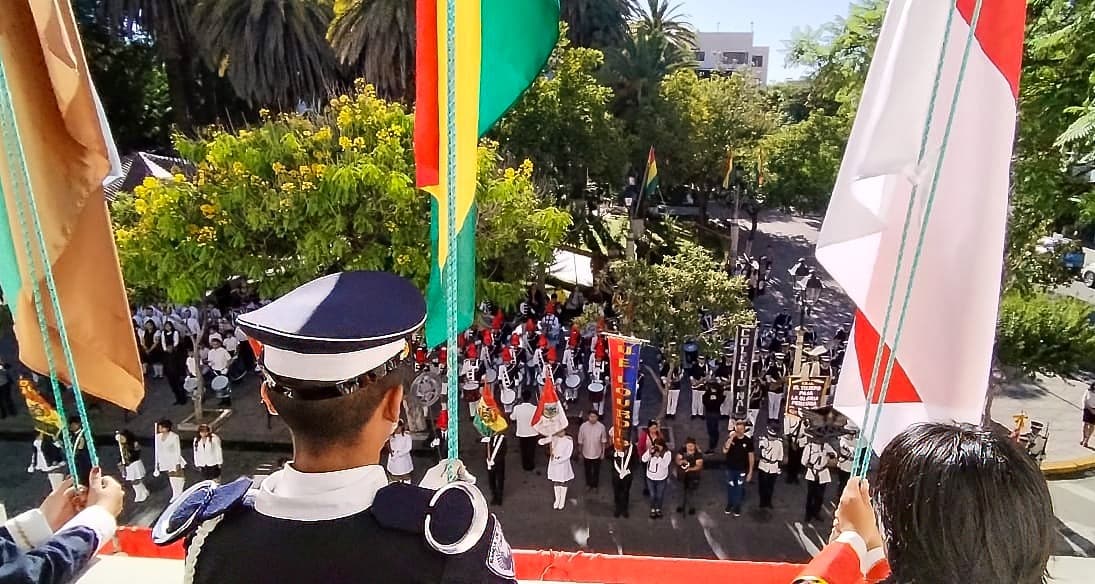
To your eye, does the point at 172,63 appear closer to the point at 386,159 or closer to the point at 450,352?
the point at 386,159

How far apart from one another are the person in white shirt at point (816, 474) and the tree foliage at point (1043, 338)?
2.60 m

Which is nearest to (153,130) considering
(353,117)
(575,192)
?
(575,192)

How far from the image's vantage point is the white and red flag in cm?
291

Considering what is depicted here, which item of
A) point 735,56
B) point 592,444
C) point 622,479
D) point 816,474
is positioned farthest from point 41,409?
point 735,56

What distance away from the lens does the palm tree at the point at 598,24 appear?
26422 mm

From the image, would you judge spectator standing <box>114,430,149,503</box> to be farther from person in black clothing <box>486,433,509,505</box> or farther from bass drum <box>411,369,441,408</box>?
person in black clothing <box>486,433,509,505</box>

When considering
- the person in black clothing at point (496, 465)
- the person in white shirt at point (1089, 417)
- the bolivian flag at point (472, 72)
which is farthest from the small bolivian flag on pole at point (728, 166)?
the bolivian flag at point (472, 72)

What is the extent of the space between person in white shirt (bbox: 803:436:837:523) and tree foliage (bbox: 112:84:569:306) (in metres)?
4.60

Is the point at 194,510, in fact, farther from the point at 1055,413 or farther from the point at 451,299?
the point at 1055,413

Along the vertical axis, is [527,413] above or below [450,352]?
below

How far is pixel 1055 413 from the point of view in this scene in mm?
13336

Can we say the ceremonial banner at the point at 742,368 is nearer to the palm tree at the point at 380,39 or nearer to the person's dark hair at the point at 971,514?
the person's dark hair at the point at 971,514

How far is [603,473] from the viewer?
1016 centimetres

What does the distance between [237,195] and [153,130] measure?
2099 cm
